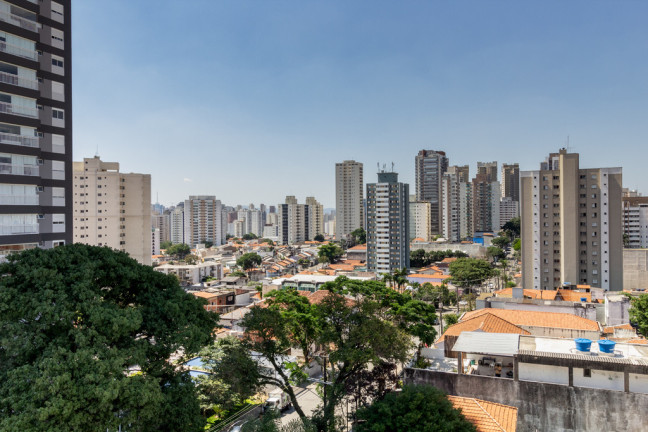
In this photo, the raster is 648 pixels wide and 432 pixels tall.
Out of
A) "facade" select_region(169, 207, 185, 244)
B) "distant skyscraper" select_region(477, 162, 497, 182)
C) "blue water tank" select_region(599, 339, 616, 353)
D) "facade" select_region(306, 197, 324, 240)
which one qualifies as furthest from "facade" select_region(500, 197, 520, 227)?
"blue water tank" select_region(599, 339, 616, 353)

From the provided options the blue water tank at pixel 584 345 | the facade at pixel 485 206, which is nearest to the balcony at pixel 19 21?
the blue water tank at pixel 584 345

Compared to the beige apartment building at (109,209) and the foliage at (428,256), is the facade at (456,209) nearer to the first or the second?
the foliage at (428,256)

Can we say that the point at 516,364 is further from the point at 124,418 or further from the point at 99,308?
the point at 99,308

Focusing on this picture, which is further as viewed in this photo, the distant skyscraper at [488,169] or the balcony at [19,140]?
the distant skyscraper at [488,169]

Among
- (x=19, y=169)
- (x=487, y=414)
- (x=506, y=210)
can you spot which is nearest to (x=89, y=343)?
(x=19, y=169)

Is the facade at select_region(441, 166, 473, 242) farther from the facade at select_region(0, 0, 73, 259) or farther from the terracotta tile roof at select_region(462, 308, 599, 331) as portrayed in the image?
the facade at select_region(0, 0, 73, 259)
